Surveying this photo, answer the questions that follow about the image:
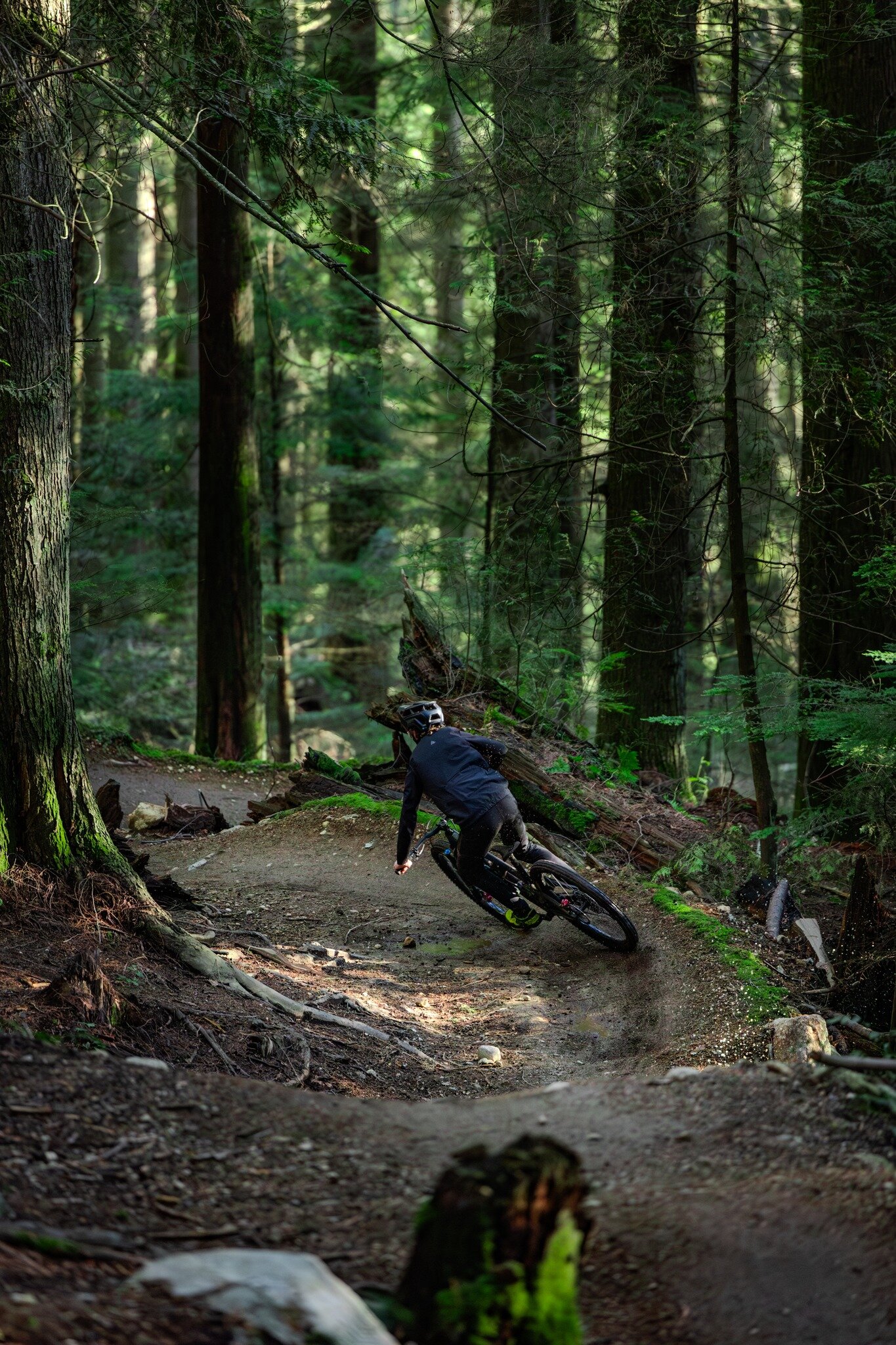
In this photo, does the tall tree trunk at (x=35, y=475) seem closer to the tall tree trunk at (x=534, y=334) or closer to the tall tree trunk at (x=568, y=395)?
the tall tree trunk at (x=534, y=334)

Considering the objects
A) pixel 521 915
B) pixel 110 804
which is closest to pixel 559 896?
pixel 521 915

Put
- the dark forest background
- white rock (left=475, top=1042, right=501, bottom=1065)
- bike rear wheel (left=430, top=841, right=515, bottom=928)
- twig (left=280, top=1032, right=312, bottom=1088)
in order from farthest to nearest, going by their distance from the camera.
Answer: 1. bike rear wheel (left=430, top=841, right=515, bottom=928)
2. the dark forest background
3. white rock (left=475, top=1042, right=501, bottom=1065)
4. twig (left=280, top=1032, right=312, bottom=1088)

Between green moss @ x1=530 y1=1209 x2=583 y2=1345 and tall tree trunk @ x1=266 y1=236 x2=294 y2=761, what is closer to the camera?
green moss @ x1=530 y1=1209 x2=583 y2=1345

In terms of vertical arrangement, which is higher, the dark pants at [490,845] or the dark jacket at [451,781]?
the dark jacket at [451,781]

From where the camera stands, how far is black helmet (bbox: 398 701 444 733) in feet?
26.6

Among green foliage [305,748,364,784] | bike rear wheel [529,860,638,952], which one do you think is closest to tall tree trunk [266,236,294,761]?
green foliage [305,748,364,784]

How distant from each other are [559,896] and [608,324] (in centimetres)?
508

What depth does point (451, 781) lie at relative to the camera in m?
7.85

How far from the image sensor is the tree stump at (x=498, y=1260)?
251cm

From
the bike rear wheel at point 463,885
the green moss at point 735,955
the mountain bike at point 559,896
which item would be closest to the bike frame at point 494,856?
the mountain bike at point 559,896

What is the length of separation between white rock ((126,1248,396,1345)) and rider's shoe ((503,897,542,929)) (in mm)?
5664

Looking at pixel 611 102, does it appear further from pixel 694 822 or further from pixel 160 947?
pixel 160 947

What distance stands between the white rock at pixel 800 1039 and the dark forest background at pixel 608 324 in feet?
6.19

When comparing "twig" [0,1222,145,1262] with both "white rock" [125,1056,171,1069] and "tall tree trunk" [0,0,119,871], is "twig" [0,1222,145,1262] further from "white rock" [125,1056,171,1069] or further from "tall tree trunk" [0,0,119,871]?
"tall tree trunk" [0,0,119,871]
